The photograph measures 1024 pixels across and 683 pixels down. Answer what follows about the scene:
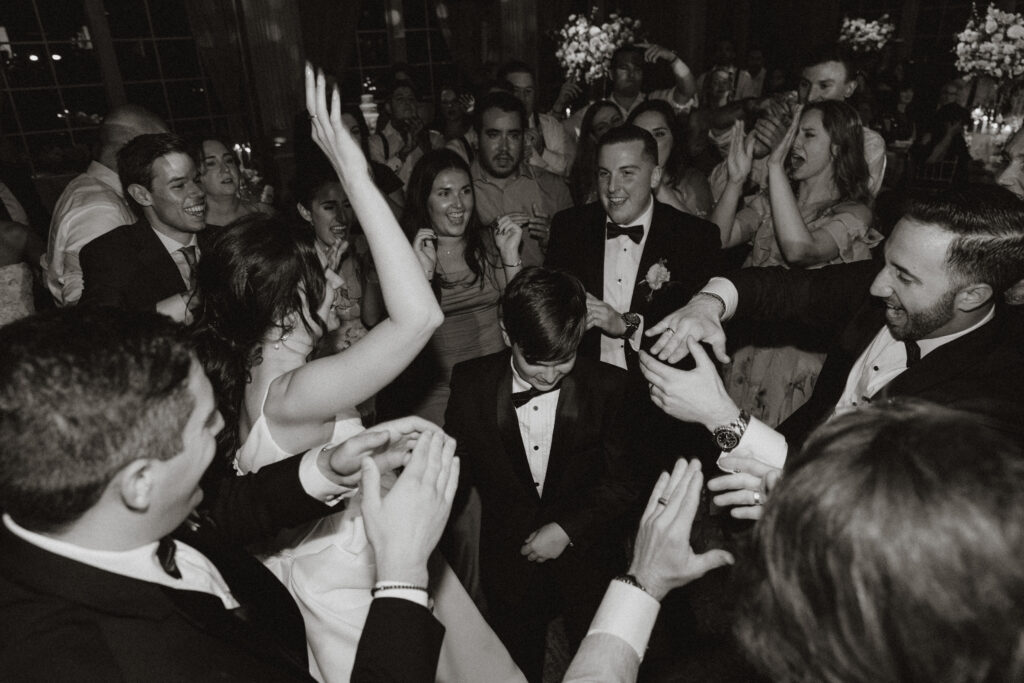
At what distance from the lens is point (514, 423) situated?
78.1 inches

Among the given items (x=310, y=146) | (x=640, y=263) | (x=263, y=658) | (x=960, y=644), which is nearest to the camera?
(x=960, y=644)

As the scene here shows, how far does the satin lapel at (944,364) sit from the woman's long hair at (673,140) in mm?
2031

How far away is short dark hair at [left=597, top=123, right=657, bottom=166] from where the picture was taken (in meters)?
2.61

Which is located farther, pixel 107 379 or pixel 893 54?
pixel 893 54

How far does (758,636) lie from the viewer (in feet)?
2.59

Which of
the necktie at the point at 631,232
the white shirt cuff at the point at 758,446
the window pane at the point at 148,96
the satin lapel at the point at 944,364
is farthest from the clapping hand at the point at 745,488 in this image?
the window pane at the point at 148,96

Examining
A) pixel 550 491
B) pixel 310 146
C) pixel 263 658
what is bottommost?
pixel 550 491

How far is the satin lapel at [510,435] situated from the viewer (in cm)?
199

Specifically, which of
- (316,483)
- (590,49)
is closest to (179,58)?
(590,49)

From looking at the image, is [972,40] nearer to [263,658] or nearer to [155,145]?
[155,145]

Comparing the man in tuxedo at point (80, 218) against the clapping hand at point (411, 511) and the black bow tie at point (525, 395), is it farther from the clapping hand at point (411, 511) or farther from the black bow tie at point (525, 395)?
the clapping hand at point (411, 511)

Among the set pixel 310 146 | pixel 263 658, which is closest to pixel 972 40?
pixel 310 146

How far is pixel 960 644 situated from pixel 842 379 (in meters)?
1.42

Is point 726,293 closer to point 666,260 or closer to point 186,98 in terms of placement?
point 666,260
